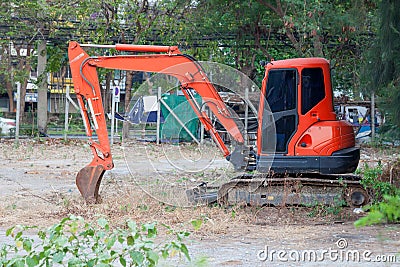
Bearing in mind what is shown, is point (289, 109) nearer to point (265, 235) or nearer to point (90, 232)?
point (265, 235)

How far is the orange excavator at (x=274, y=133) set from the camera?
11555 mm

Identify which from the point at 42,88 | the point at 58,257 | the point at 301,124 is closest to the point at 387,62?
the point at 301,124

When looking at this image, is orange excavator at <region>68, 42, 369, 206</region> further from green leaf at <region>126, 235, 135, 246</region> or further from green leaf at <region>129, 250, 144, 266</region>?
green leaf at <region>129, 250, 144, 266</region>

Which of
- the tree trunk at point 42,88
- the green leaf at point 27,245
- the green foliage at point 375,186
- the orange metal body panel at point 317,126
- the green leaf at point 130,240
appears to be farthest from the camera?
the tree trunk at point 42,88

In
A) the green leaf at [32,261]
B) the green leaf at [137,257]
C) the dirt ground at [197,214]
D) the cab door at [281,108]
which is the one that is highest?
the cab door at [281,108]

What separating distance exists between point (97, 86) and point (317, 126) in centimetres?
366

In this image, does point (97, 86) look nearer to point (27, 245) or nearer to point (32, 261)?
point (27, 245)

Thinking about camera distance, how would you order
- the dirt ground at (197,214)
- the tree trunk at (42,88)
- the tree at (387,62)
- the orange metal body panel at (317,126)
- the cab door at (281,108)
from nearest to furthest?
the dirt ground at (197,214) < the tree at (387,62) < the orange metal body panel at (317,126) < the cab door at (281,108) < the tree trunk at (42,88)

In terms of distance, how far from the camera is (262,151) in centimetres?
1168

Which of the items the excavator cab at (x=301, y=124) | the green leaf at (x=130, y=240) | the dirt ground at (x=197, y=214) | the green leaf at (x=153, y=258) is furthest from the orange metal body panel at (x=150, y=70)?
the green leaf at (x=153, y=258)

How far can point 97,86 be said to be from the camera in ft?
39.0

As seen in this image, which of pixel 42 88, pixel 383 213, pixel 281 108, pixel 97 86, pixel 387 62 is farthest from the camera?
pixel 42 88

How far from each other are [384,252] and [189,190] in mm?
4293

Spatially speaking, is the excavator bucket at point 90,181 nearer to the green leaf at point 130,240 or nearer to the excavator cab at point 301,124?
the excavator cab at point 301,124
